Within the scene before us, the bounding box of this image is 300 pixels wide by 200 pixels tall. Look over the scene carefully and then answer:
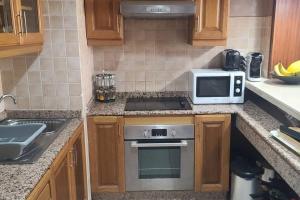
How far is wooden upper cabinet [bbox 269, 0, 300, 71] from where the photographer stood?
103 inches

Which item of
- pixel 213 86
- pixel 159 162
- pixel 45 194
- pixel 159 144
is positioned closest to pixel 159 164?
pixel 159 162

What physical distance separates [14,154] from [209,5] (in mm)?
1795

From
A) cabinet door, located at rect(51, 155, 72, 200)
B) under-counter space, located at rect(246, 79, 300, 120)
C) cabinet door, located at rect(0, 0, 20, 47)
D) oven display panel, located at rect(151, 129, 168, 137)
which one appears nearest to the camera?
cabinet door, located at rect(0, 0, 20, 47)

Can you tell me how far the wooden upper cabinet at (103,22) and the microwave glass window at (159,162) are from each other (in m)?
0.94

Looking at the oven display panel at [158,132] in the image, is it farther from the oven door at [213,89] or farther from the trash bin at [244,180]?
the trash bin at [244,180]

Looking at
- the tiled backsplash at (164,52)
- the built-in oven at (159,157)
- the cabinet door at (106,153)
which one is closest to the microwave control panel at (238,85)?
the tiled backsplash at (164,52)

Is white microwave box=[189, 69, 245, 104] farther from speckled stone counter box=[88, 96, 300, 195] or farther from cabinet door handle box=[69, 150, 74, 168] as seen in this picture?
cabinet door handle box=[69, 150, 74, 168]

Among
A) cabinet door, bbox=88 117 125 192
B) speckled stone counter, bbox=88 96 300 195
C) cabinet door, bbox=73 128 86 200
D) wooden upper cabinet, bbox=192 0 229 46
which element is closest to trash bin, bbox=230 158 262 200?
speckled stone counter, bbox=88 96 300 195

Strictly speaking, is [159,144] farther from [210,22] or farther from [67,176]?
[210,22]

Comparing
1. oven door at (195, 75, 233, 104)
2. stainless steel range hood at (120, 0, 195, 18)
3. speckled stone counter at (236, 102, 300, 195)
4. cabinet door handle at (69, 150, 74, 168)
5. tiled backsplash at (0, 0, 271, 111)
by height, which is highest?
stainless steel range hood at (120, 0, 195, 18)

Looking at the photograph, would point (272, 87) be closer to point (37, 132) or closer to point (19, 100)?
point (37, 132)

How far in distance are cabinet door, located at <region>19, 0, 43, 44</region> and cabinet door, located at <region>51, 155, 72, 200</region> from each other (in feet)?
2.37

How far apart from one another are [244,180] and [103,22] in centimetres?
166

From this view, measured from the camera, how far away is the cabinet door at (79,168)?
6.73 feet
